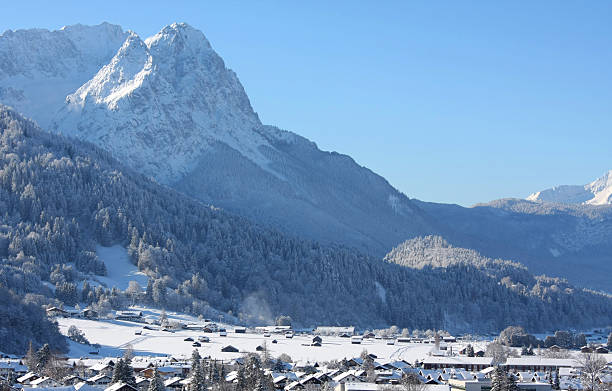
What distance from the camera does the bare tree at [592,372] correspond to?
445 feet

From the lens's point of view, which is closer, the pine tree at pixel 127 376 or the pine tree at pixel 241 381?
the pine tree at pixel 241 381

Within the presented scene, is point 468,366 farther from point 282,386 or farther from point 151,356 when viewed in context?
point 151,356

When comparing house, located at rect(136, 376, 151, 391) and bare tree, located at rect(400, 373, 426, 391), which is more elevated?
bare tree, located at rect(400, 373, 426, 391)

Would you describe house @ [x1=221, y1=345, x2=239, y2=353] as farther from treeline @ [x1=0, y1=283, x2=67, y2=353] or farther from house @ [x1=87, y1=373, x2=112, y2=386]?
house @ [x1=87, y1=373, x2=112, y2=386]

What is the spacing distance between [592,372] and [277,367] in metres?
42.4

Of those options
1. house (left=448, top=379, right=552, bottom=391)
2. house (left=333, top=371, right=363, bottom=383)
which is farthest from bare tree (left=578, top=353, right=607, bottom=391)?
house (left=333, top=371, right=363, bottom=383)

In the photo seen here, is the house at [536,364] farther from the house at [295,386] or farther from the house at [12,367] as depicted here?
the house at [12,367]

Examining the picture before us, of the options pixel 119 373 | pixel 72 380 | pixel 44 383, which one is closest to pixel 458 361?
pixel 119 373

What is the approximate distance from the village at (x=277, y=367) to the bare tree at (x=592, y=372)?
157 mm

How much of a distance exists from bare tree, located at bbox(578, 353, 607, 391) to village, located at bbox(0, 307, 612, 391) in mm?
157

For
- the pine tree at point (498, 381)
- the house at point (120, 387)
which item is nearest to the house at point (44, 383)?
the house at point (120, 387)

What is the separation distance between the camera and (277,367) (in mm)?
151000

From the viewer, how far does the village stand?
125 meters

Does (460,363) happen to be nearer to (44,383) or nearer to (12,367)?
(12,367)
